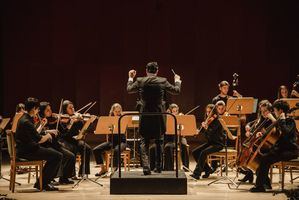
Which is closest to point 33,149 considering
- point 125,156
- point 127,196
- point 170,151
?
point 127,196

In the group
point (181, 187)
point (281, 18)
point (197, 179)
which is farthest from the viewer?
point (281, 18)

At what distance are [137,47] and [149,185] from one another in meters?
6.43

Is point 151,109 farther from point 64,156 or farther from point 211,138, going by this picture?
point 64,156

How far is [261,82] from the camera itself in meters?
12.2

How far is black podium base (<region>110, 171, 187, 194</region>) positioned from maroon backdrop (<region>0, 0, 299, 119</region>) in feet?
20.1

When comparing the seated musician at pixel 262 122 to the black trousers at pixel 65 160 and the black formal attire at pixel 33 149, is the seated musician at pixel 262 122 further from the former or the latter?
the black formal attire at pixel 33 149

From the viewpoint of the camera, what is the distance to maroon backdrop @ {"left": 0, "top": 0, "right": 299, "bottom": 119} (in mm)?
12047

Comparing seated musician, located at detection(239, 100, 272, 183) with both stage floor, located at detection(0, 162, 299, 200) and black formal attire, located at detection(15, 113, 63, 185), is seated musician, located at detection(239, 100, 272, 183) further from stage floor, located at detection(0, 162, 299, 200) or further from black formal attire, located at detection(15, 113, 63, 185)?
black formal attire, located at detection(15, 113, 63, 185)

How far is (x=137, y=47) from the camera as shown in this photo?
12.2 meters

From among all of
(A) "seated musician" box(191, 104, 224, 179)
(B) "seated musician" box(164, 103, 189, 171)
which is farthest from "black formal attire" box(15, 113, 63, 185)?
(A) "seated musician" box(191, 104, 224, 179)

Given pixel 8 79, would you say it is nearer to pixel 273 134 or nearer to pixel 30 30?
pixel 30 30

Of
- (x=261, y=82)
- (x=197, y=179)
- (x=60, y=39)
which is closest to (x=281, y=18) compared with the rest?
(x=261, y=82)

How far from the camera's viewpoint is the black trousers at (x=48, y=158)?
6504mm

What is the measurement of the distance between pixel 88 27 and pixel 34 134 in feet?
19.9
